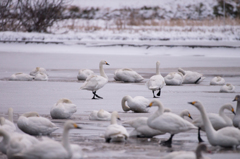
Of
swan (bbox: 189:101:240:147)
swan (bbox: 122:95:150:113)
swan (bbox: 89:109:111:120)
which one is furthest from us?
swan (bbox: 122:95:150:113)

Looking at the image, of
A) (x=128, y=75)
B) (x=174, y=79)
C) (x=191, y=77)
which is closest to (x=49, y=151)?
(x=174, y=79)

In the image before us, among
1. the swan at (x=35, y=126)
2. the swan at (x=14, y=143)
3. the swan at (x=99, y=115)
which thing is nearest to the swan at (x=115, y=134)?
the swan at (x=35, y=126)

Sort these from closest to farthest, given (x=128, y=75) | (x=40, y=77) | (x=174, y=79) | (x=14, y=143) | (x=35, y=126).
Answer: (x=14, y=143)
(x=35, y=126)
(x=174, y=79)
(x=128, y=75)
(x=40, y=77)

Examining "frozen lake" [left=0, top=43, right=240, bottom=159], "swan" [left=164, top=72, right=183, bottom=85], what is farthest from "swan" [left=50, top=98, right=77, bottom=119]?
"swan" [left=164, top=72, right=183, bottom=85]

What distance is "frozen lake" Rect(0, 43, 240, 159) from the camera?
537 centimetres

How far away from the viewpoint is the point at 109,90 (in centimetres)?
1076

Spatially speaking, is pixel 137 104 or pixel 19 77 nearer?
pixel 137 104

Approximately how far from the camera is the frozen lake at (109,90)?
5.37 meters

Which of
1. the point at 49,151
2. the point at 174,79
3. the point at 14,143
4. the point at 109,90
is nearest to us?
the point at 49,151

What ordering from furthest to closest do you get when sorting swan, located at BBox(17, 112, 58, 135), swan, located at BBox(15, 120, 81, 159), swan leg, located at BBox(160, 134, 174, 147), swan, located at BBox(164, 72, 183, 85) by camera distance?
swan, located at BBox(164, 72, 183, 85), swan, located at BBox(17, 112, 58, 135), swan leg, located at BBox(160, 134, 174, 147), swan, located at BBox(15, 120, 81, 159)

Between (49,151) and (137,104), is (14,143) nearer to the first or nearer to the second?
(49,151)

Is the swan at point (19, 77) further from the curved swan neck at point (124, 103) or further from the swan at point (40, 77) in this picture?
the curved swan neck at point (124, 103)

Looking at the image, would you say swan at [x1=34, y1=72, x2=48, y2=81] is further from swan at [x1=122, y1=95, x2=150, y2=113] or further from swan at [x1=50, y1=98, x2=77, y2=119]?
swan at [x1=50, y1=98, x2=77, y2=119]

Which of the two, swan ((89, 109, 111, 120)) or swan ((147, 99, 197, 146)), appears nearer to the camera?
swan ((147, 99, 197, 146))
